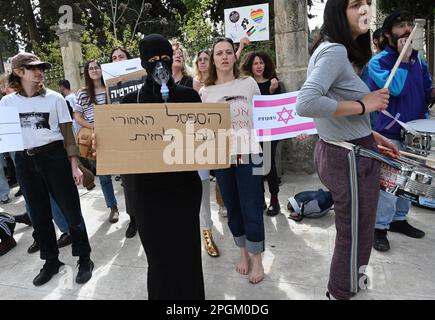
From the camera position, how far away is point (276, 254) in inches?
129

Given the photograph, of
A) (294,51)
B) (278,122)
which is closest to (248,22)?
(294,51)

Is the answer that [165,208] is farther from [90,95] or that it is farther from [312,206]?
[90,95]

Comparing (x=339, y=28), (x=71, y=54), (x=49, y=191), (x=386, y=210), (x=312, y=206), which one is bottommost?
(x=312, y=206)

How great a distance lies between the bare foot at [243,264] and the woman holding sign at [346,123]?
2.84 ft

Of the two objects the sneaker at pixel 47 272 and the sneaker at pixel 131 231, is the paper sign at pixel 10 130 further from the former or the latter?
the sneaker at pixel 131 231

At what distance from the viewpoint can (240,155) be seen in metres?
2.70

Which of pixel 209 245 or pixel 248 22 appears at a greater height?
pixel 248 22

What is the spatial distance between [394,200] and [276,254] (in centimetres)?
122

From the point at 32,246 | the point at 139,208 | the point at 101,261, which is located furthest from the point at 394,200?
the point at 32,246

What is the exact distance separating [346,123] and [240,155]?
93 cm

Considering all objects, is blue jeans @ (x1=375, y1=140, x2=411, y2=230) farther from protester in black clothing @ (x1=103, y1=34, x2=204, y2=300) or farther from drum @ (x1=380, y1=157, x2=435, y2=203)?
protester in black clothing @ (x1=103, y1=34, x2=204, y2=300)

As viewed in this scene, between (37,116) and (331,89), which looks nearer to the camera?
(331,89)

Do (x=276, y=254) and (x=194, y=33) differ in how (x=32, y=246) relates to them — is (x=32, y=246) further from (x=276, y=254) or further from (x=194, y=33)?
(x=194, y=33)

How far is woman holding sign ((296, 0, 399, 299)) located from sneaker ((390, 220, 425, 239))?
1.46 metres
